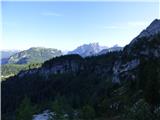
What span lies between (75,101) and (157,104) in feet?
351

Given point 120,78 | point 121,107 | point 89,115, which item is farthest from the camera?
point 120,78

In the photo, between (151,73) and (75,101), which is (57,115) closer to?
(151,73)

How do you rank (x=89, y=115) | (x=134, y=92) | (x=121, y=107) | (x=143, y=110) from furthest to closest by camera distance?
(x=134, y=92)
(x=121, y=107)
(x=89, y=115)
(x=143, y=110)

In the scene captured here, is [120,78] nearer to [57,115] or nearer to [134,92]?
[134,92]

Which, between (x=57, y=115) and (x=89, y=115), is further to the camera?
(x=89, y=115)

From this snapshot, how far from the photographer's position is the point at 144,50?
18925cm

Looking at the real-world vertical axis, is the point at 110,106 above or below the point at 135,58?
below

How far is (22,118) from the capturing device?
80562 mm

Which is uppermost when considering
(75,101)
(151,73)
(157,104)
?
(151,73)

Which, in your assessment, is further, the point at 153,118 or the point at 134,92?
the point at 134,92

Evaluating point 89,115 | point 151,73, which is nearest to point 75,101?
point 89,115

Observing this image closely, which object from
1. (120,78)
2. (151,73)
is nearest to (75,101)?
(120,78)

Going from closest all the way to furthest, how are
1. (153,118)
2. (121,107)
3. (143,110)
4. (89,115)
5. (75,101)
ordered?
1. (153,118)
2. (143,110)
3. (89,115)
4. (121,107)
5. (75,101)

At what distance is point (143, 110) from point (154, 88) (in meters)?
14.1
